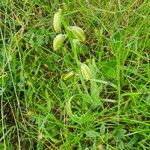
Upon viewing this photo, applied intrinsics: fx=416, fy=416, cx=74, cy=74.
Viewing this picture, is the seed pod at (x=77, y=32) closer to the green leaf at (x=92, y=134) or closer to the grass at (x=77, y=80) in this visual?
the grass at (x=77, y=80)

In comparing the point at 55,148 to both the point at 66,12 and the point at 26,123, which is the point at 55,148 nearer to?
the point at 26,123

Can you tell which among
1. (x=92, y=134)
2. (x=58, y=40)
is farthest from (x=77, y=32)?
(x=92, y=134)

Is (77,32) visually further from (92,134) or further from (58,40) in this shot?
(92,134)

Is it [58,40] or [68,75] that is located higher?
[58,40]

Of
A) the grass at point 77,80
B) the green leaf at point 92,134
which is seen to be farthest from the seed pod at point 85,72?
the green leaf at point 92,134

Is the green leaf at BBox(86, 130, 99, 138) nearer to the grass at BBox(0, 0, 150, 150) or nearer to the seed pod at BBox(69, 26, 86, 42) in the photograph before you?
the grass at BBox(0, 0, 150, 150)

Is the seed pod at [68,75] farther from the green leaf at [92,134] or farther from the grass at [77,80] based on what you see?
the green leaf at [92,134]

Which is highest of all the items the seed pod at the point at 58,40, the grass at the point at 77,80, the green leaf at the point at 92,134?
the seed pod at the point at 58,40

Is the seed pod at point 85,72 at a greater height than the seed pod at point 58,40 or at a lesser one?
lesser

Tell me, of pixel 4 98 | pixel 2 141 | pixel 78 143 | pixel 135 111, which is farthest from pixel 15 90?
pixel 135 111

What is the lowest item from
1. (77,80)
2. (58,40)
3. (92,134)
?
(92,134)
